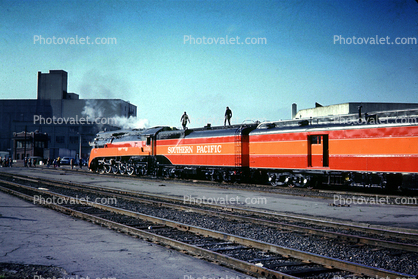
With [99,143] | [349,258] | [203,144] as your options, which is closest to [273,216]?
[349,258]

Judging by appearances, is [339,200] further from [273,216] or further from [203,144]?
[203,144]

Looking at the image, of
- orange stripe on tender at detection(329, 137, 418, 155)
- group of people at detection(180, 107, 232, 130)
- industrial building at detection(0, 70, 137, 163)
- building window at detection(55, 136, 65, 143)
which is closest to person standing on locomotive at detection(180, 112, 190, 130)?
group of people at detection(180, 107, 232, 130)

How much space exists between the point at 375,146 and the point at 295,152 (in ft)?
14.8

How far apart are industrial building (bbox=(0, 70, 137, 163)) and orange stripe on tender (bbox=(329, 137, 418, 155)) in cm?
8506

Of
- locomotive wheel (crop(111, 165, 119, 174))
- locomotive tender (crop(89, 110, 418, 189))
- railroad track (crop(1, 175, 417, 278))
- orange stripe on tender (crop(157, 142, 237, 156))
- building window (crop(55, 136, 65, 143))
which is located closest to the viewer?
railroad track (crop(1, 175, 417, 278))

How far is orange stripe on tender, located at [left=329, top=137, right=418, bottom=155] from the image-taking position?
15428 millimetres

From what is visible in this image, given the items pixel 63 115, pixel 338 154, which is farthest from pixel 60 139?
pixel 338 154

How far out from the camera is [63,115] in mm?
100750

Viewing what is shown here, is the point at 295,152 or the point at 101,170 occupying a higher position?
the point at 295,152

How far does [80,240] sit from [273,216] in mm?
6231

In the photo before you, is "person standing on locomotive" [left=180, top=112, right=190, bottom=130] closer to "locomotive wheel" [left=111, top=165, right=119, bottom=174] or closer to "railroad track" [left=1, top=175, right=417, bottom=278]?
"locomotive wheel" [left=111, top=165, right=119, bottom=174]

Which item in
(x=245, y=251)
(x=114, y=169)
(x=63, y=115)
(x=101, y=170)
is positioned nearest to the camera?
(x=245, y=251)

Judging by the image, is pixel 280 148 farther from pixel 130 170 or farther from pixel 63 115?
pixel 63 115

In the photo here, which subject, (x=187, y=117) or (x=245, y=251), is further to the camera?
(x=187, y=117)
